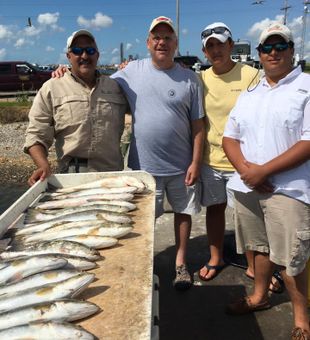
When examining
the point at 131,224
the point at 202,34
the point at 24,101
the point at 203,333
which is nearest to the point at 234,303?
the point at 203,333

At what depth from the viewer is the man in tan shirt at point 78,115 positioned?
12.1 ft

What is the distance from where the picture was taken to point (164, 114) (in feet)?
12.6

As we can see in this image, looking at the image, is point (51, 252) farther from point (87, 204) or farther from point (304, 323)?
point (304, 323)

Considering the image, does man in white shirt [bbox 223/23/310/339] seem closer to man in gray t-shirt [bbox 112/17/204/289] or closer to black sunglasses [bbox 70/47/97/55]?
man in gray t-shirt [bbox 112/17/204/289]

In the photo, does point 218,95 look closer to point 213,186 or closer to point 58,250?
point 213,186

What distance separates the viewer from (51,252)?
2303 mm

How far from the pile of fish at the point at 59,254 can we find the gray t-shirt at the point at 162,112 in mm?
624

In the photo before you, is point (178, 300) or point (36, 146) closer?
point (36, 146)

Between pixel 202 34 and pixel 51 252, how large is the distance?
2.54 metres

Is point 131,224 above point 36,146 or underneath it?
underneath

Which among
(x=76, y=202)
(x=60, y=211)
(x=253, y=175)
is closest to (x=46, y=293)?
(x=60, y=211)

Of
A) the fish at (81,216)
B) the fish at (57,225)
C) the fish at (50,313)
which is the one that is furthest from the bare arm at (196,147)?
the fish at (50,313)

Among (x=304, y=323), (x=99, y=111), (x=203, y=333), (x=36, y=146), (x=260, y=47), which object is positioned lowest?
(x=203, y=333)

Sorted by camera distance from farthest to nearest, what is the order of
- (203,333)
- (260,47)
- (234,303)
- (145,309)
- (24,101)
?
(24,101) → (234,303) → (203,333) → (260,47) → (145,309)
